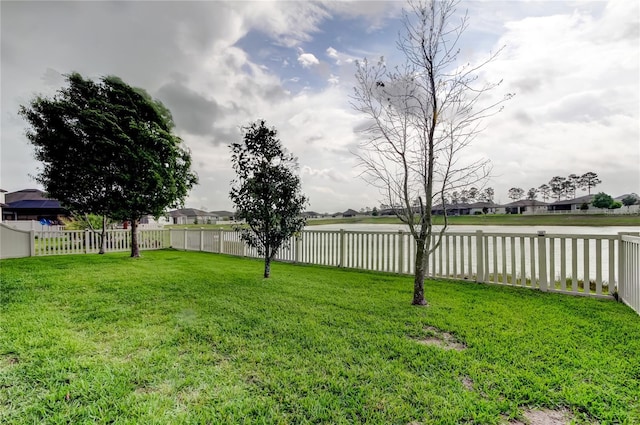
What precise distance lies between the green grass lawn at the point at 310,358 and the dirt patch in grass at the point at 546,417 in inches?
2.0

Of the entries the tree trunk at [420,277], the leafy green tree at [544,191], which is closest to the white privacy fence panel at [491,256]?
the tree trunk at [420,277]

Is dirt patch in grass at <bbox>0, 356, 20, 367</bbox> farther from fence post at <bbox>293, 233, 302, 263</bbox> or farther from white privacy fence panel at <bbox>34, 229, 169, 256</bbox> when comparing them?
white privacy fence panel at <bbox>34, 229, 169, 256</bbox>

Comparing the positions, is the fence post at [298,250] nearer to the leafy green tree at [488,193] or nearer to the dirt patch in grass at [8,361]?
the leafy green tree at [488,193]

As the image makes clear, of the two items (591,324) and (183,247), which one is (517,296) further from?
(183,247)

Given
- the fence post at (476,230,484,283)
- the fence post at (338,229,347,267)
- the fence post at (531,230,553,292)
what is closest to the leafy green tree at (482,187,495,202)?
the fence post at (476,230,484,283)

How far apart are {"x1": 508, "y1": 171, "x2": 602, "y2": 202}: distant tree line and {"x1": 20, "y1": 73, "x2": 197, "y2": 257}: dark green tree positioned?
14340 mm

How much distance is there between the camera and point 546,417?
1.71 meters

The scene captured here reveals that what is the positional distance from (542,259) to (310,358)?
4.48 m

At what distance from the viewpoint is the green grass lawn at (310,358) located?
5.81 feet

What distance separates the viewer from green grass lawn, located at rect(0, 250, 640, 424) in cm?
177

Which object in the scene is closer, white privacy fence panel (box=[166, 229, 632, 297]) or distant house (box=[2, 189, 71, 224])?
white privacy fence panel (box=[166, 229, 632, 297])

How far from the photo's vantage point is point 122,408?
5.86 feet

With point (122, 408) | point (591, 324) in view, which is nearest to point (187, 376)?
point (122, 408)

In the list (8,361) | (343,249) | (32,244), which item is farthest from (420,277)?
(32,244)
